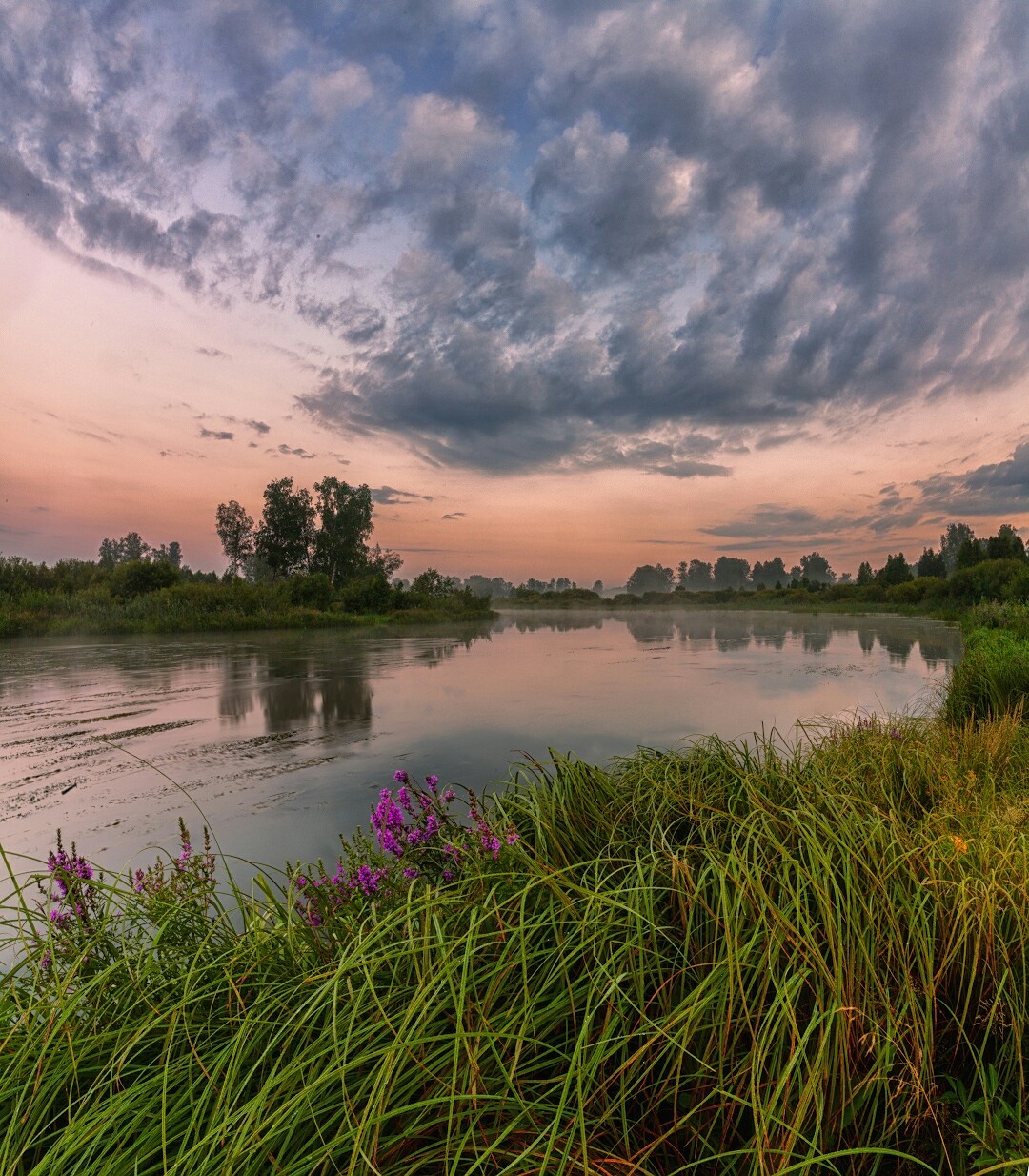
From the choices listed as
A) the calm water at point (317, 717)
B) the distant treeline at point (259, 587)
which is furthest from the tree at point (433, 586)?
the calm water at point (317, 717)

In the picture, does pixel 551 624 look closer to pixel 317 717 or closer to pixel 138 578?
pixel 138 578

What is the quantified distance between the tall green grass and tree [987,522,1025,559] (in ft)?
204

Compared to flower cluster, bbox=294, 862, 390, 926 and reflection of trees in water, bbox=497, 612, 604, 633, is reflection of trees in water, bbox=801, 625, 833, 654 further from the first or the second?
flower cluster, bbox=294, 862, 390, 926

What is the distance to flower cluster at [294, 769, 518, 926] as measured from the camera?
8.50 feet

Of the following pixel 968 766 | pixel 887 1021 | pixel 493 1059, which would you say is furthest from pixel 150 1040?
pixel 968 766

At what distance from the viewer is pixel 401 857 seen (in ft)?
9.55

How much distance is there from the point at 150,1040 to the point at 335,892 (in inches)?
43.9

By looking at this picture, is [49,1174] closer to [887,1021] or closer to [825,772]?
[887,1021]

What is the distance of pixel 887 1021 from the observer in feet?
5.48

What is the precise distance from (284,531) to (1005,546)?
67.5 m

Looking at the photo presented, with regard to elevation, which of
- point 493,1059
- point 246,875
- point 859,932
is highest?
point 859,932

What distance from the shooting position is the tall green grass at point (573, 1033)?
1346 millimetres

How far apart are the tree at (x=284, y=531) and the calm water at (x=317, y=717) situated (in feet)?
119

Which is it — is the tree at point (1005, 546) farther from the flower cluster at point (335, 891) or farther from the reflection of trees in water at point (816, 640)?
the flower cluster at point (335, 891)
